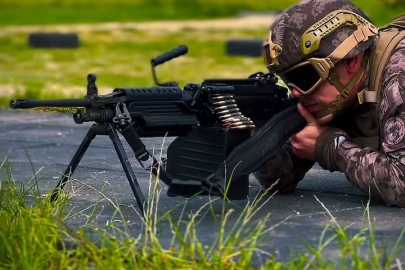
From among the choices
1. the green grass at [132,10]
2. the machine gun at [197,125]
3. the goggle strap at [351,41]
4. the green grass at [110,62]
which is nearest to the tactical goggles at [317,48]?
the goggle strap at [351,41]

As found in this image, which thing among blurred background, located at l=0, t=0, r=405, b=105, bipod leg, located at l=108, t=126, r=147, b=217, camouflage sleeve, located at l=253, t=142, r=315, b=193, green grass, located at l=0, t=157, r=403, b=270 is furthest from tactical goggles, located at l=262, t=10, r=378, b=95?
blurred background, located at l=0, t=0, r=405, b=105

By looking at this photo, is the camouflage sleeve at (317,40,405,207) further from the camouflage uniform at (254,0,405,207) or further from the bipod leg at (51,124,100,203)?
the bipod leg at (51,124,100,203)

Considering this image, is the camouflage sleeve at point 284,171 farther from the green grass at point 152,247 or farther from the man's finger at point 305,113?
the green grass at point 152,247

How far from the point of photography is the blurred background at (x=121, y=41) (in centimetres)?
1213

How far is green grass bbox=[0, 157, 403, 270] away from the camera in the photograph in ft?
10.8

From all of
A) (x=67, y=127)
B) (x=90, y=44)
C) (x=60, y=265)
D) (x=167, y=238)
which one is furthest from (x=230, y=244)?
(x=90, y=44)

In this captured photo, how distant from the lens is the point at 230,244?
133 inches

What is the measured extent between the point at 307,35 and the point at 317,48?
0.21 feet

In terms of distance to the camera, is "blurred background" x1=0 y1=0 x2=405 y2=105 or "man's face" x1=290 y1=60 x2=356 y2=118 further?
"blurred background" x1=0 y1=0 x2=405 y2=105

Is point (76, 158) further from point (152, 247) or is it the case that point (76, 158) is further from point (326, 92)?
point (326, 92)

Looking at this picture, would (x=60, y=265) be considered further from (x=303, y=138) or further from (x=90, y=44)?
(x=90, y=44)

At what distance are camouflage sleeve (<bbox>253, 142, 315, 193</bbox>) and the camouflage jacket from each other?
0.75ft

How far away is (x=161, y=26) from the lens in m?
→ 20.8

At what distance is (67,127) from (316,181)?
2781mm
